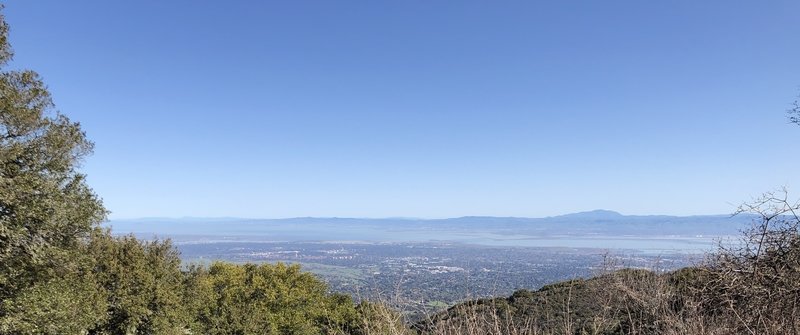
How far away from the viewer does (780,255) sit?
11.2ft

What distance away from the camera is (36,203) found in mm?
11859

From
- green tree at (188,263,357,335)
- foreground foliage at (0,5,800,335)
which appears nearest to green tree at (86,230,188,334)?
foreground foliage at (0,5,800,335)

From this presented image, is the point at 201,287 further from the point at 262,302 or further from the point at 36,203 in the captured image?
the point at 36,203

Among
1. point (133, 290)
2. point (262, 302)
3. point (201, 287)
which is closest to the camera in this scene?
point (133, 290)

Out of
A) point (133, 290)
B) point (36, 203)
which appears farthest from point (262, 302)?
point (36, 203)

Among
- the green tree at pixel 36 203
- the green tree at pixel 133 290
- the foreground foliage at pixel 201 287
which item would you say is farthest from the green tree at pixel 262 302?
the green tree at pixel 36 203

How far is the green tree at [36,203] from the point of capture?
38.1ft

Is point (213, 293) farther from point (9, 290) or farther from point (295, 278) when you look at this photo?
point (9, 290)

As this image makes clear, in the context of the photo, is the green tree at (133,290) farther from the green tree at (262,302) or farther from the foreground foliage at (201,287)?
the green tree at (262,302)

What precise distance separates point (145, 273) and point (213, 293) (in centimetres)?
617

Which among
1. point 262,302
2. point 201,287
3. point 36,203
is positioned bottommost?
point 262,302

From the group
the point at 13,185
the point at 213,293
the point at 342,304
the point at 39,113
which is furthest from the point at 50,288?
the point at 342,304

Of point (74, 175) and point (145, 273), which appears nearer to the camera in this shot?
point (74, 175)

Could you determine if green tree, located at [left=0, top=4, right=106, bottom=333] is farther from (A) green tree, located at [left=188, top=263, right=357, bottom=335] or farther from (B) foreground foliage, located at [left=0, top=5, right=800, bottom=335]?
(A) green tree, located at [left=188, top=263, right=357, bottom=335]
